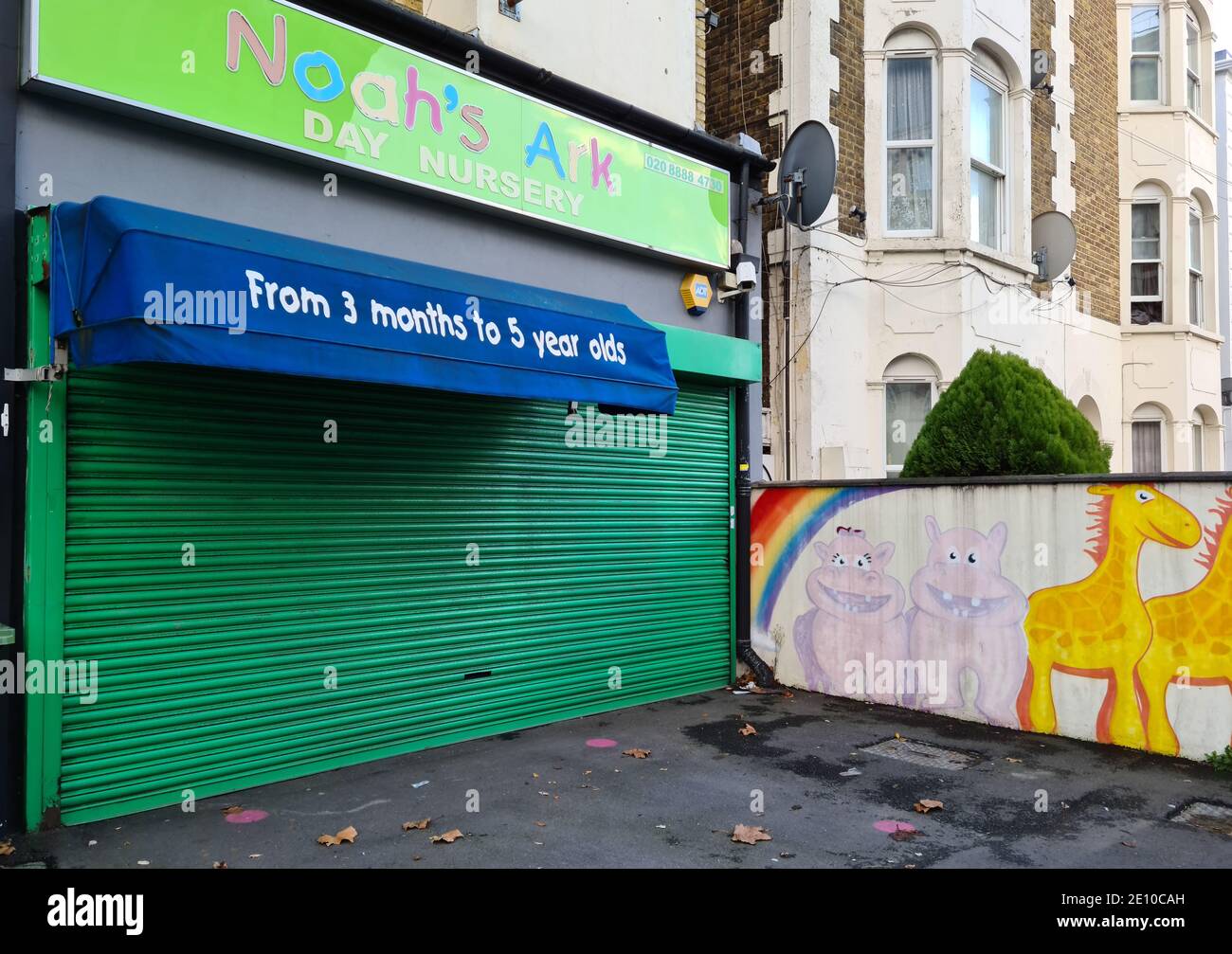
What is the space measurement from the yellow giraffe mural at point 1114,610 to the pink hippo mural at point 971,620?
0.88 ft

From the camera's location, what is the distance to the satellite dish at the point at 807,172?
9688 millimetres

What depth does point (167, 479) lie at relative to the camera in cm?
543

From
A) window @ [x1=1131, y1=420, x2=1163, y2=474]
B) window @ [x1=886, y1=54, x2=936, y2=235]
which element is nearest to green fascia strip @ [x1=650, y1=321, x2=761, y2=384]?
window @ [x1=886, y1=54, x2=936, y2=235]

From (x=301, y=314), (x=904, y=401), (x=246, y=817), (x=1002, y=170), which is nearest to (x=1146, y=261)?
(x=1002, y=170)

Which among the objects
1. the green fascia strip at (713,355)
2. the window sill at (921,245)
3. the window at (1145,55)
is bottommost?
the green fascia strip at (713,355)

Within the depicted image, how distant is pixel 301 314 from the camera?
5086 mm

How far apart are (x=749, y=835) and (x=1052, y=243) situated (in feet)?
34.8

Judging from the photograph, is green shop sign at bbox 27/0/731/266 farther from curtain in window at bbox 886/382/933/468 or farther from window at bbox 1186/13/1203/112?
window at bbox 1186/13/1203/112

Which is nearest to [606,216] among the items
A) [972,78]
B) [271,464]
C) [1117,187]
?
[271,464]

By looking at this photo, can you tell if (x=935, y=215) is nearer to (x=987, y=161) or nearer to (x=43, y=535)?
(x=987, y=161)

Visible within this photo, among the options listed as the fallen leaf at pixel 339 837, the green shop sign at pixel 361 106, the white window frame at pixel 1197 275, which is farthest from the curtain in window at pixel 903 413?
the fallen leaf at pixel 339 837

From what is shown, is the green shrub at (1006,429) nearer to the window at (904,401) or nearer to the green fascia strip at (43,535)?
the window at (904,401)
